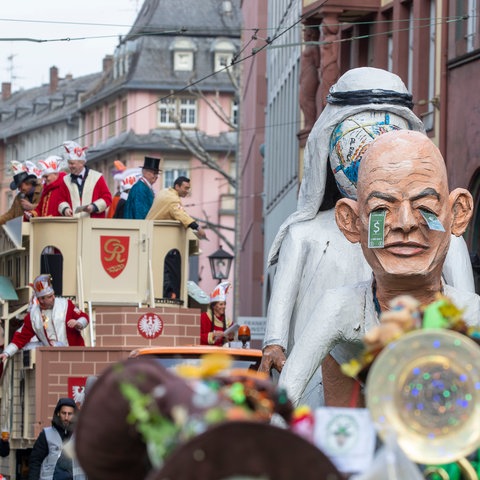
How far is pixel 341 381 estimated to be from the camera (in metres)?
7.09

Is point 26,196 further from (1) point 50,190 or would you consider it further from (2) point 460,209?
(2) point 460,209

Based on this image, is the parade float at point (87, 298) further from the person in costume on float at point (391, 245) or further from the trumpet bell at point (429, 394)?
the trumpet bell at point (429, 394)

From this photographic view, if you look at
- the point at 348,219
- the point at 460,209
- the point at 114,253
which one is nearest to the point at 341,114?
the point at 348,219

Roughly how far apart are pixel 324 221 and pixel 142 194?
600 inches

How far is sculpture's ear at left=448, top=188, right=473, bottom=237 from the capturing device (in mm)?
6891

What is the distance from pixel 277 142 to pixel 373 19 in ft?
67.5

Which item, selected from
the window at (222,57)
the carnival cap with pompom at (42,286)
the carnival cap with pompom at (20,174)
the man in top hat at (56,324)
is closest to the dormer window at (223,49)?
the window at (222,57)

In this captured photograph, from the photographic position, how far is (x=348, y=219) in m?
7.10

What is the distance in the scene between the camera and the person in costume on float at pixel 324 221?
8.26 metres

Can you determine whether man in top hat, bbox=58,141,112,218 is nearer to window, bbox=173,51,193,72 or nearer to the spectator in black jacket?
the spectator in black jacket

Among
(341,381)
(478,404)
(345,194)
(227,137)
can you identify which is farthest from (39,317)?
(227,137)

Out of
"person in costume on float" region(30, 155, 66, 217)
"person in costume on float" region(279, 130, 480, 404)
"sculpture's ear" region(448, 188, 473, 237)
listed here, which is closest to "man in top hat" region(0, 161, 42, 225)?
"person in costume on float" region(30, 155, 66, 217)

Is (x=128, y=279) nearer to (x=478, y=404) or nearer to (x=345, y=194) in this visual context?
(x=345, y=194)

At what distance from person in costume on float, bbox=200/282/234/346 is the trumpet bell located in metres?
16.9
